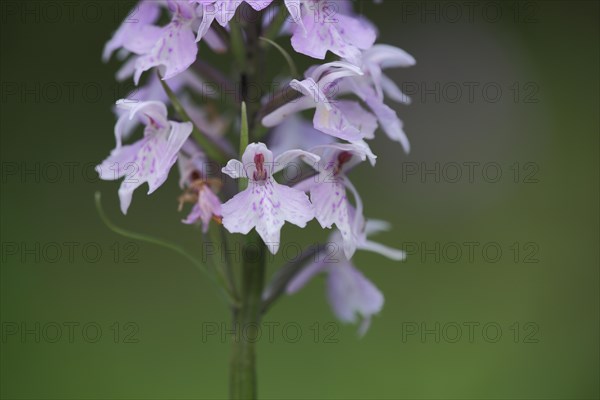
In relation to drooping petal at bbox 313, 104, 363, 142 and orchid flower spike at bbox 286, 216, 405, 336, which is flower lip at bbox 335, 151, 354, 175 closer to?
drooping petal at bbox 313, 104, 363, 142

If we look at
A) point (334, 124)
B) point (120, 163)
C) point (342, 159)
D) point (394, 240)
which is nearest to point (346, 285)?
point (342, 159)

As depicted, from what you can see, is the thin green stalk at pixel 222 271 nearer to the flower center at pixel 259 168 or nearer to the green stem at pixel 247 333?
the green stem at pixel 247 333

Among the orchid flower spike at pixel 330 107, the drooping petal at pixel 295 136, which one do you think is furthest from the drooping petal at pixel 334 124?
the drooping petal at pixel 295 136

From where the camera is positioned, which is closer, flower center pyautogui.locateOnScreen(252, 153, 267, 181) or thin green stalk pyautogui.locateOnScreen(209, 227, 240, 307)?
flower center pyautogui.locateOnScreen(252, 153, 267, 181)

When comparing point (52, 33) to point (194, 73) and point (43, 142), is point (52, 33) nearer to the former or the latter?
point (43, 142)

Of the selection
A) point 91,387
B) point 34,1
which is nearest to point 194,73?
point 91,387

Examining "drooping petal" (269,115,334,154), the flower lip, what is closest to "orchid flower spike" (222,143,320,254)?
the flower lip
